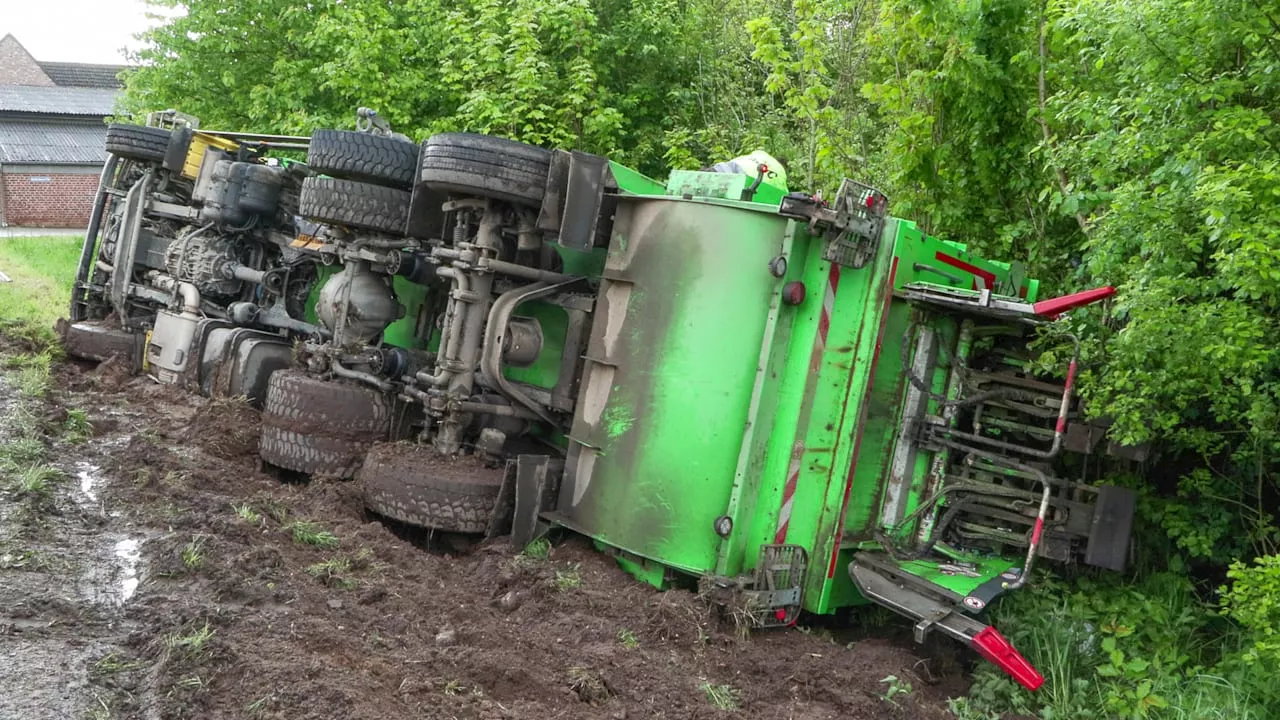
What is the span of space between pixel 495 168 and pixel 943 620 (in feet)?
9.49

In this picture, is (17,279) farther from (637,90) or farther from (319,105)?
(637,90)

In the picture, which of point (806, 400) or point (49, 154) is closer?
point (806, 400)

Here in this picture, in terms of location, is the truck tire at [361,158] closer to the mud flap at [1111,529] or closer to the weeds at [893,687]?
the weeds at [893,687]

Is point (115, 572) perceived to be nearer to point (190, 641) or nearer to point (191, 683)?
point (190, 641)

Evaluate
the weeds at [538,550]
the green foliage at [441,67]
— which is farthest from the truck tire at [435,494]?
the green foliage at [441,67]

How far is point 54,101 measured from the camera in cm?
3894

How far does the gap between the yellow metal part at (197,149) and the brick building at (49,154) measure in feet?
93.4

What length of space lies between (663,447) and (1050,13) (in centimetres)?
331

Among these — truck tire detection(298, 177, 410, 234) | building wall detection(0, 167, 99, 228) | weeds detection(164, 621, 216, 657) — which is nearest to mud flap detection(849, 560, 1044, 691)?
weeds detection(164, 621, 216, 657)

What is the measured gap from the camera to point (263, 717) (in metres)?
3.12

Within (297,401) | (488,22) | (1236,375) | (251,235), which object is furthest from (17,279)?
(1236,375)

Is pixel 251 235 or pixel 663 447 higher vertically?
pixel 251 235

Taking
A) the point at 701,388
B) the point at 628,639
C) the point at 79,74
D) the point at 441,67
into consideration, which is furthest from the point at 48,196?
the point at 628,639

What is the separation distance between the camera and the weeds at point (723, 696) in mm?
3932
